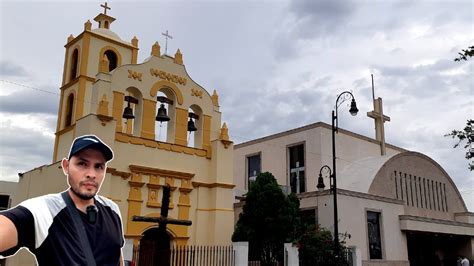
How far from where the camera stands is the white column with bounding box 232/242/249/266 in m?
16.8

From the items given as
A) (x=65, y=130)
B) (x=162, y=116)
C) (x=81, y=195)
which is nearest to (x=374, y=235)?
(x=162, y=116)

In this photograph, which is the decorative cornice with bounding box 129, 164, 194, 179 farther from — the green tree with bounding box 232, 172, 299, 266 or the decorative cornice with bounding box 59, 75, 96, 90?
the decorative cornice with bounding box 59, 75, 96, 90

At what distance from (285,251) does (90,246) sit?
16.7m

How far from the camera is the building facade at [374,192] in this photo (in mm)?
24188

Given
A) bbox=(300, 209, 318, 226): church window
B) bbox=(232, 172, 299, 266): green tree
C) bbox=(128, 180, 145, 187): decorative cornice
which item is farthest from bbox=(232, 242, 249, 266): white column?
bbox=(300, 209, 318, 226): church window

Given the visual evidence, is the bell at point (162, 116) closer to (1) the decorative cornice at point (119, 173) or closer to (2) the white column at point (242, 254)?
(1) the decorative cornice at point (119, 173)

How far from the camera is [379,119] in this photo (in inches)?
1390

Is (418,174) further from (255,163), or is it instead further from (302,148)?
(255,163)

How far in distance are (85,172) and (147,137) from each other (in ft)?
52.2

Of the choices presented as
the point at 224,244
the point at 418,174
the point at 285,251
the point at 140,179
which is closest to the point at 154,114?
the point at 140,179

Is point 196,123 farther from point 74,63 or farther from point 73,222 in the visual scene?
point 73,222

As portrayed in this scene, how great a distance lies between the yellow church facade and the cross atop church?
768 inches

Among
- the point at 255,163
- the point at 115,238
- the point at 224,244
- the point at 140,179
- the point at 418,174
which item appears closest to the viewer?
the point at 115,238

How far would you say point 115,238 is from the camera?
6.20ft
